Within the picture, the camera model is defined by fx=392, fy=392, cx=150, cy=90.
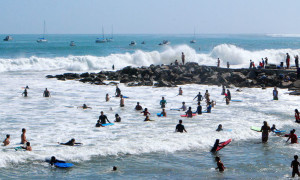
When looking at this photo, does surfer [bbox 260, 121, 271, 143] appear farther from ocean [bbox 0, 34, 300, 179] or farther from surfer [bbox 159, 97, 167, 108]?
surfer [bbox 159, 97, 167, 108]

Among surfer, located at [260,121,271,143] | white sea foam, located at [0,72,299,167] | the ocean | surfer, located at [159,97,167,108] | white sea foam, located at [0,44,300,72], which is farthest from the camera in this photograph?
white sea foam, located at [0,44,300,72]

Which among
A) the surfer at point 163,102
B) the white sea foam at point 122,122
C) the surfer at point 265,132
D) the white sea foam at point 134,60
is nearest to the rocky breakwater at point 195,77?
the white sea foam at point 122,122

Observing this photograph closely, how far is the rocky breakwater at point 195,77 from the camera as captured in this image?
124 ft

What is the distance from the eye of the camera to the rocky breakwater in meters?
37.9

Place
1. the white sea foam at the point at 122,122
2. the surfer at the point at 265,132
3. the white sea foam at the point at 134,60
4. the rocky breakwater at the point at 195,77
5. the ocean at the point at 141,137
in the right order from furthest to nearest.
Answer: the white sea foam at the point at 134,60
the rocky breakwater at the point at 195,77
the surfer at the point at 265,132
the white sea foam at the point at 122,122
the ocean at the point at 141,137

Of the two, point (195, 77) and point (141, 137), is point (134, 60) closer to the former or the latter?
point (195, 77)

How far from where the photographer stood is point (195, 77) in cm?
4131

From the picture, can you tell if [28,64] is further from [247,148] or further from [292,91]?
[247,148]

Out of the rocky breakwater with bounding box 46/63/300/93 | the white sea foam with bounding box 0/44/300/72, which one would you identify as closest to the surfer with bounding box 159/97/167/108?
the rocky breakwater with bounding box 46/63/300/93

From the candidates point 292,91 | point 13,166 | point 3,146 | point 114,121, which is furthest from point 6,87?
point 292,91

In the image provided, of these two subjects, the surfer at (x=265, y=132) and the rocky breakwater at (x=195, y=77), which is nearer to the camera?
the surfer at (x=265, y=132)

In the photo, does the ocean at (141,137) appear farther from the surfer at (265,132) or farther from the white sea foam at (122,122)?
Answer: the surfer at (265,132)

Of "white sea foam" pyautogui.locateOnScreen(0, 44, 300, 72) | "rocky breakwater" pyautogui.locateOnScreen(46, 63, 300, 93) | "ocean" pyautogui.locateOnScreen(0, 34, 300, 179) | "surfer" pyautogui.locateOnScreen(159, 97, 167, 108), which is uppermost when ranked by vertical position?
"white sea foam" pyautogui.locateOnScreen(0, 44, 300, 72)

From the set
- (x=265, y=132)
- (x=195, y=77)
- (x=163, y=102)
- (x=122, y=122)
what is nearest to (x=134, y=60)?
(x=195, y=77)
